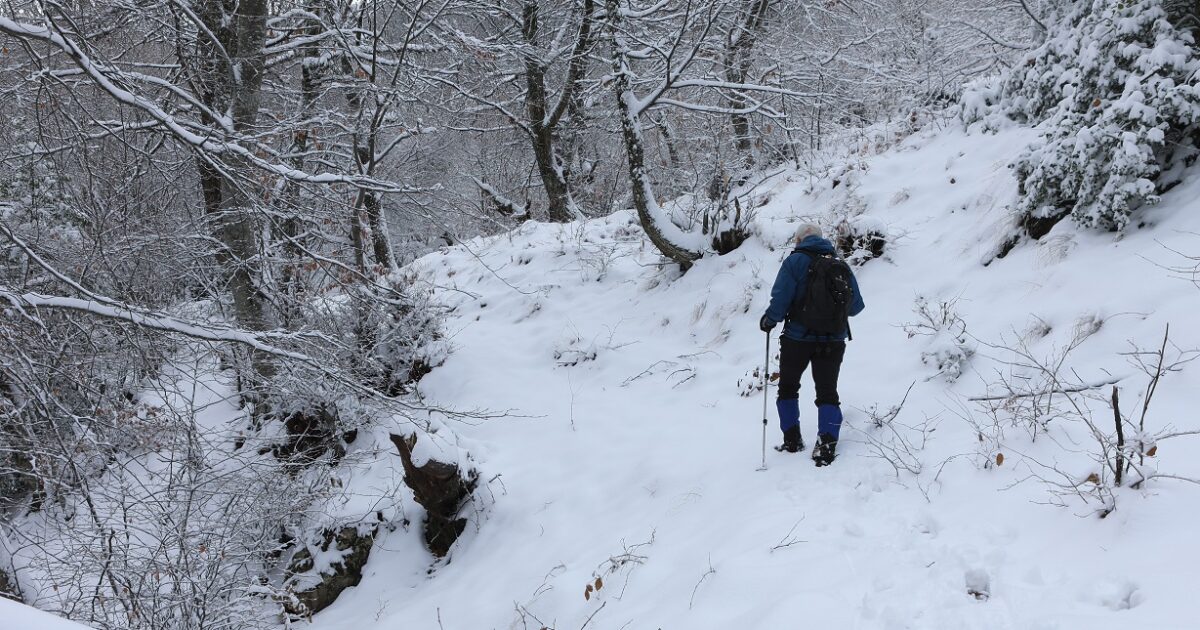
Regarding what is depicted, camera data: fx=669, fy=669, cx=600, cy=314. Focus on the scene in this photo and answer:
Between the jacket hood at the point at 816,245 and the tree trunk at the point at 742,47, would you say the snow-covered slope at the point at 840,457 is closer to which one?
the jacket hood at the point at 816,245

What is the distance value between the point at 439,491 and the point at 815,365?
365cm

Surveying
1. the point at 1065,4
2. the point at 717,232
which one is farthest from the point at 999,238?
the point at 717,232

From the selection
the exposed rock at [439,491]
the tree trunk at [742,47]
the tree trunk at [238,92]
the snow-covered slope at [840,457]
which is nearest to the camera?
the snow-covered slope at [840,457]

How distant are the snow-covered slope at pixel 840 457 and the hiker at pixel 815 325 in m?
0.28

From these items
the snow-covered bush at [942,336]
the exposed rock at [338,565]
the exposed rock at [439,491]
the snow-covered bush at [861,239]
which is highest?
the snow-covered bush at [861,239]

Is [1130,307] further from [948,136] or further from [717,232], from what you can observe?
[948,136]

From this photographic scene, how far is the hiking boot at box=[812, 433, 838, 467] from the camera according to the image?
5152mm

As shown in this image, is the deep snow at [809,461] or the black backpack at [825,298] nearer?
the deep snow at [809,461]

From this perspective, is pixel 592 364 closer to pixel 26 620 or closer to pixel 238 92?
pixel 238 92

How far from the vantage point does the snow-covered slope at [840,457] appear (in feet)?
11.5

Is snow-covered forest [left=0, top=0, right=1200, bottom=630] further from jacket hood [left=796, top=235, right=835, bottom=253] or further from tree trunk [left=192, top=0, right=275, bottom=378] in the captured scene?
jacket hood [left=796, top=235, right=835, bottom=253]

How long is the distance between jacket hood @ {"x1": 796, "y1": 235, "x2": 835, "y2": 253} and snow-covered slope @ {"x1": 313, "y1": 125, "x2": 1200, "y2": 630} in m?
1.41

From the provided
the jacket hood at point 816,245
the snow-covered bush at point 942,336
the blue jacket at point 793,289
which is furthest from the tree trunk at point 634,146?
the blue jacket at point 793,289

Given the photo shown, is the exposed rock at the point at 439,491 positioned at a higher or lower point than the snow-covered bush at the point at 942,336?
lower
